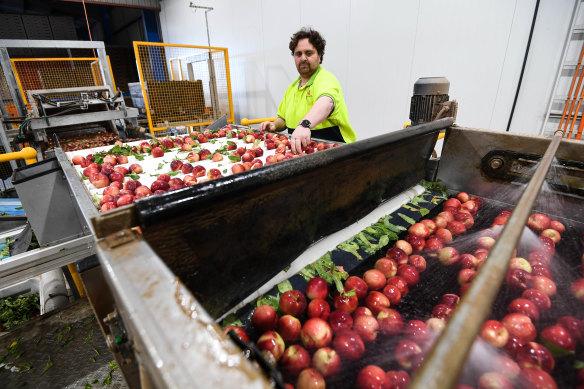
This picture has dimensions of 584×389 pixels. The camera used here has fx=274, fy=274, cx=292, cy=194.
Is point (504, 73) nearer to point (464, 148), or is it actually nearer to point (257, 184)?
point (464, 148)

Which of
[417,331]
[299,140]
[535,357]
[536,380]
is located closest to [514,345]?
[535,357]

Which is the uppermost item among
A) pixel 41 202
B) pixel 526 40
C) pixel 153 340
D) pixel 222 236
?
pixel 526 40

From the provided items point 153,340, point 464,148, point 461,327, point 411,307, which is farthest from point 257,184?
point 464,148

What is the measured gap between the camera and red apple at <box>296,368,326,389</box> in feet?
3.26

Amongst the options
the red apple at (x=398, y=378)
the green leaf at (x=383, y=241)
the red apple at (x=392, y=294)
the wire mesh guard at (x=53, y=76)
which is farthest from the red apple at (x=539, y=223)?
the wire mesh guard at (x=53, y=76)

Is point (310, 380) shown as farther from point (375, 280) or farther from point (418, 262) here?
point (418, 262)

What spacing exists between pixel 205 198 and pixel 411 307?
113 centimetres

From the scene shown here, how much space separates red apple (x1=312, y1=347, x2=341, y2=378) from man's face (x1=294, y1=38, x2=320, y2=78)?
3.44 meters

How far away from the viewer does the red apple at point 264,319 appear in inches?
46.9

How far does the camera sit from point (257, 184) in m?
1.14

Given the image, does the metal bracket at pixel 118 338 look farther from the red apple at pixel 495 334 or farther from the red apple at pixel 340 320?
the red apple at pixel 495 334

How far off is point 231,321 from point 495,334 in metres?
1.13

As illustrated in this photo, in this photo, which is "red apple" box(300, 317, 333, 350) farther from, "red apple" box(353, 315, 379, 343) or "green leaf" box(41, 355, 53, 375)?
"green leaf" box(41, 355, 53, 375)

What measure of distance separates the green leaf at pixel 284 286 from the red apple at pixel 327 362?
1.12 ft
